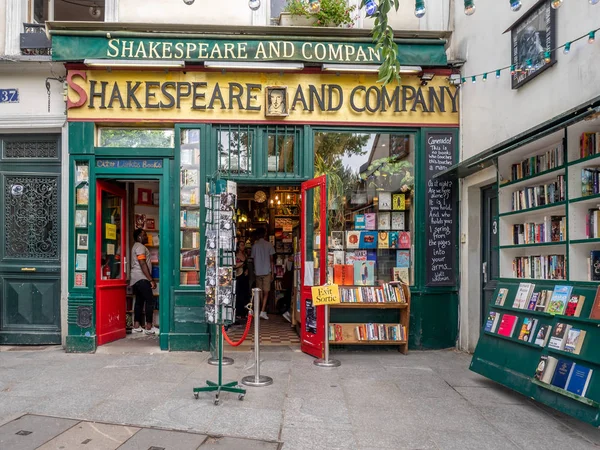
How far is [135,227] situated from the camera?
9156 millimetres

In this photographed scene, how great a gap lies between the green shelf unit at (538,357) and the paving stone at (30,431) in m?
4.29

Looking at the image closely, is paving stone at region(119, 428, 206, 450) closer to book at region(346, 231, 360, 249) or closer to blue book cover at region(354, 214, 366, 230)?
book at region(346, 231, 360, 249)

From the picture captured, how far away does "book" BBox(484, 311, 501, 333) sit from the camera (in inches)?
223

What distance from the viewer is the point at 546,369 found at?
4.69 meters

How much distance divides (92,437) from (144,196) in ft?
19.1

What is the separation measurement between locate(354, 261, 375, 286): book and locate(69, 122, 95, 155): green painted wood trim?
4353 millimetres

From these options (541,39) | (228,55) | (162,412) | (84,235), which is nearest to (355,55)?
(228,55)

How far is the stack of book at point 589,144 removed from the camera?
15.0 ft

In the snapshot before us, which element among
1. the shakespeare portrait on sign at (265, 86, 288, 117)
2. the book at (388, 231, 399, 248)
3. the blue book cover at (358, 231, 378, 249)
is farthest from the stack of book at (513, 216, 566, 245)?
the shakespeare portrait on sign at (265, 86, 288, 117)

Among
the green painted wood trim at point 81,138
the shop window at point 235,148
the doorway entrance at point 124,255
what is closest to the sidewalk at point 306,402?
the doorway entrance at point 124,255

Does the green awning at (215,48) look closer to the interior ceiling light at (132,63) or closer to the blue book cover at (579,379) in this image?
the interior ceiling light at (132,63)

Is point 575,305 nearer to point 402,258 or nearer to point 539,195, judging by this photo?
point 539,195

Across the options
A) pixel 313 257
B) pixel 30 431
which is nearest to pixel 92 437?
pixel 30 431

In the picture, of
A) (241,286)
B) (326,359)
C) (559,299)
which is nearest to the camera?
(559,299)
